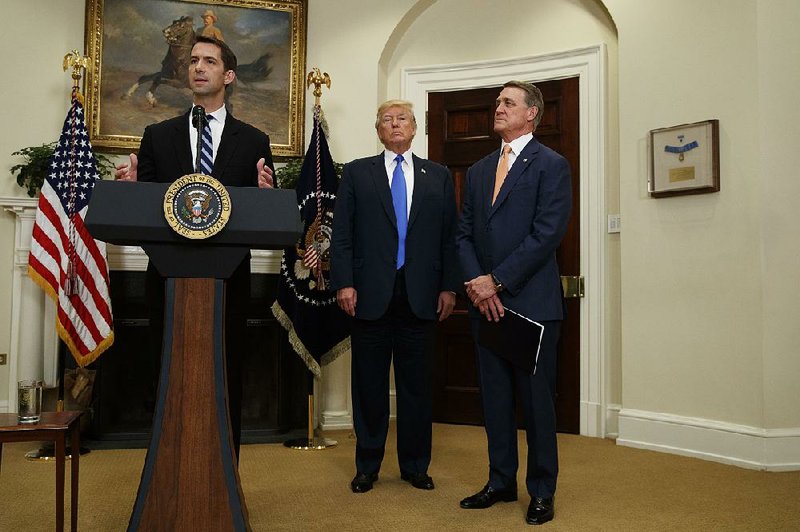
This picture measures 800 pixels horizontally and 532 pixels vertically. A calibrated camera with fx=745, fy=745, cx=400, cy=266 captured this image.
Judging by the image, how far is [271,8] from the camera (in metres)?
4.91

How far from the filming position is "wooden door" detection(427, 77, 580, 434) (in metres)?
4.73

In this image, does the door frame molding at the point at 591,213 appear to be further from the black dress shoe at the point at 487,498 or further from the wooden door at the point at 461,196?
the black dress shoe at the point at 487,498

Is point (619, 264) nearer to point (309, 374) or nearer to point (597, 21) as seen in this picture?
point (597, 21)

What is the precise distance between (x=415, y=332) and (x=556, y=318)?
2.20 feet

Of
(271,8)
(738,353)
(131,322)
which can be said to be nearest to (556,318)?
(738,353)

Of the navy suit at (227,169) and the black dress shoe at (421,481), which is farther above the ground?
the navy suit at (227,169)

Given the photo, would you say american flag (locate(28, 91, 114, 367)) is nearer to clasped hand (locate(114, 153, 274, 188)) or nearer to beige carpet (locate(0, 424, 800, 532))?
beige carpet (locate(0, 424, 800, 532))

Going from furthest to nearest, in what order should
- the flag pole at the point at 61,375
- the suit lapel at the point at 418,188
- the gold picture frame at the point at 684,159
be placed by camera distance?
the gold picture frame at the point at 684,159 → the flag pole at the point at 61,375 → the suit lapel at the point at 418,188

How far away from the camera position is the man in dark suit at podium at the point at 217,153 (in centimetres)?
249

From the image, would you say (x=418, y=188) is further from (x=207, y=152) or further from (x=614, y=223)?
(x=614, y=223)

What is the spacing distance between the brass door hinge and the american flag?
8.85 feet

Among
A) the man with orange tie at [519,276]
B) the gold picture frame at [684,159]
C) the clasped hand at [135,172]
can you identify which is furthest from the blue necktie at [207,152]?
the gold picture frame at [684,159]

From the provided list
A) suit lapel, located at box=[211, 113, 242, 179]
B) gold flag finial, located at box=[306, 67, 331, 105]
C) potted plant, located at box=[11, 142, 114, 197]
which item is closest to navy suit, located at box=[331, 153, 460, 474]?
suit lapel, located at box=[211, 113, 242, 179]

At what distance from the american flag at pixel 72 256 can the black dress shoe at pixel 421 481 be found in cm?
187
